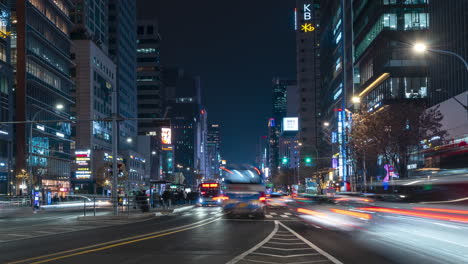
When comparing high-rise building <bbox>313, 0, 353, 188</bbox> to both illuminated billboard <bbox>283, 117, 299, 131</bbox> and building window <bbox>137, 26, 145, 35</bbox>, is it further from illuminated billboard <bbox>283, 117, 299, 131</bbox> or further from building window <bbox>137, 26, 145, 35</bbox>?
building window <bbox>137, 26, 145, 35</bbox>

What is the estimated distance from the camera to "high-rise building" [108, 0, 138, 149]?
142000 mm

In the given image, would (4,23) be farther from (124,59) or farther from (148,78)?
(148,78)

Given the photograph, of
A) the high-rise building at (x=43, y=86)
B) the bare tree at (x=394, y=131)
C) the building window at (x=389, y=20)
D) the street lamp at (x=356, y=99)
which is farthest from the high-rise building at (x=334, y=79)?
the high-rise building at (x=43, y=86)

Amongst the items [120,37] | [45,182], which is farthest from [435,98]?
[120,37]

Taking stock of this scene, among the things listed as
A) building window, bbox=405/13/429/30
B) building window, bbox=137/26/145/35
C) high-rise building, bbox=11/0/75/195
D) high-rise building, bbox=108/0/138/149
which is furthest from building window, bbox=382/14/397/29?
building window, bbox=137/26/145/35

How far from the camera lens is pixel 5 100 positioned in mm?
70062

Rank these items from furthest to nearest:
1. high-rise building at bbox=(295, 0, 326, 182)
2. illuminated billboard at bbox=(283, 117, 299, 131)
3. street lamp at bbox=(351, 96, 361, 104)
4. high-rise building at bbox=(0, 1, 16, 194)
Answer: high-rise building at bbox=(295, 0, 326, 182)
illuminated billboard at bbox=(283, 117, 299, 131)
street lamp at bbox=(351, 96, 361, 104)
high-rise building at bbox=(0, 1, 16, 194)

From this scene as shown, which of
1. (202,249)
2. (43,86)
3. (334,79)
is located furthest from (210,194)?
(334,79)

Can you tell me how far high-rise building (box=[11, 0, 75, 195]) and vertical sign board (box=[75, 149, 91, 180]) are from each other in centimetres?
760

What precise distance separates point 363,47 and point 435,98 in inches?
931

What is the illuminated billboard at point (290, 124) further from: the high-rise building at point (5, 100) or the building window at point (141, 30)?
the high-rise building at point (5, 100)

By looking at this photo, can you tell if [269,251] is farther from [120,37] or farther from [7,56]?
[120,37]

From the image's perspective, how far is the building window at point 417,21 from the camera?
73.4 meters

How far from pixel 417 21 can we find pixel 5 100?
57523mm
